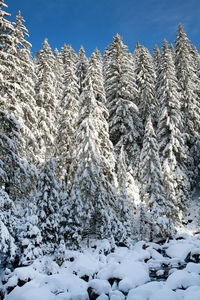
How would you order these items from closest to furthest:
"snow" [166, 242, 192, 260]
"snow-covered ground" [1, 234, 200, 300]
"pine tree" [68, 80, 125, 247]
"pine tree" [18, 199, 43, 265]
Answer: "snow-covered ground" [1, 234, 200, 300] < "pine tree" [18, 199, 43, 265] < "snow" [166, 242, 192, 260] < "pine tree" [68, 80, 125, 247]

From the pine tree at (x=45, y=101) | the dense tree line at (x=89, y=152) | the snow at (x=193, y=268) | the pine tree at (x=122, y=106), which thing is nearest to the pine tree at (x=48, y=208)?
the dense tree line at (x=89, y=152)

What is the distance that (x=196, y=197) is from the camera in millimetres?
29531

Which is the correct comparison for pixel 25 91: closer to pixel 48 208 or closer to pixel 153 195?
pixel 48 208

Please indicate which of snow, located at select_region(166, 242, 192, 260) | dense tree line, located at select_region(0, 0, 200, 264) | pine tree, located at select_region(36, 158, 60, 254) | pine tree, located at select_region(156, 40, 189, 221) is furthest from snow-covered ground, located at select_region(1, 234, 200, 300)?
pine tree, located at select_region(156, 40, 189, 221)

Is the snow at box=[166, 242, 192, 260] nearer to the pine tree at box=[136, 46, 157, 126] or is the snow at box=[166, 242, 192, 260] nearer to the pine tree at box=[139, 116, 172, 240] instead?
the pine tree at box=[139, 116, 172, 240]

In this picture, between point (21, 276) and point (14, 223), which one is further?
point (14, 223)

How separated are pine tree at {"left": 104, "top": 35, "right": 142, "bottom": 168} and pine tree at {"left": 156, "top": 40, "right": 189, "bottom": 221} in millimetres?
3224

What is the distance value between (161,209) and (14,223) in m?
14.4

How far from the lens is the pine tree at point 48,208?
14.5 meters

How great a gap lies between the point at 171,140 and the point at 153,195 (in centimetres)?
665

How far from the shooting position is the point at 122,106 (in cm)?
2839

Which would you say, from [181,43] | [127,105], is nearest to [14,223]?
[127,105]

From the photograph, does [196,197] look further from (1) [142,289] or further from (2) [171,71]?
(1) [142,289]

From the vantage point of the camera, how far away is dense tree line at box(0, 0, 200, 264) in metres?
14.5
